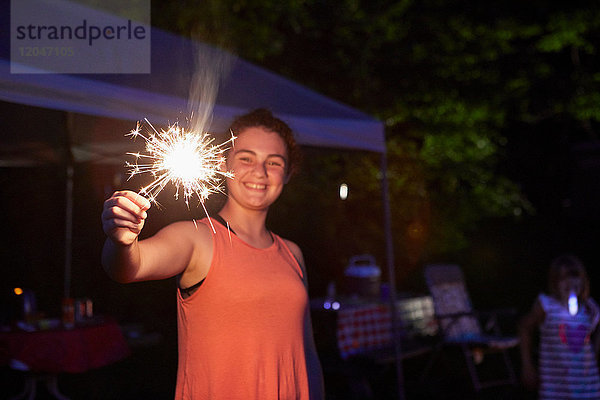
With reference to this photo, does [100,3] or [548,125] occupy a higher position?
[100,3]

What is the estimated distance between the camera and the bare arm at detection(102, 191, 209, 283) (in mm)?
1436

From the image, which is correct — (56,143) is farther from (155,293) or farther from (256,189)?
(256,189)

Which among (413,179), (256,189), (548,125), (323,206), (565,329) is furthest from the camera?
(548,125)

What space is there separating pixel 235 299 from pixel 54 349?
2.88m

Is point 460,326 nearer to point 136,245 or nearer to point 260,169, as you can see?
point 260,169

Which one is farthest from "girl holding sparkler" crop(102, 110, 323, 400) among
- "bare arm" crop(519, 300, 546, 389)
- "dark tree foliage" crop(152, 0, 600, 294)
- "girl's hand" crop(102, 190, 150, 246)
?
"dark tree foliage" crop(152, 0, 600, 294)

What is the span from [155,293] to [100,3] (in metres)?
Answer: 5.53

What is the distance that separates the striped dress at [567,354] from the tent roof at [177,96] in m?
1.85

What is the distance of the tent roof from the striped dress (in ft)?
6.06

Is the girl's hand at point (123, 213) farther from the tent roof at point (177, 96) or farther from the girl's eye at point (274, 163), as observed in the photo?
the tent roof at point (177, 96)

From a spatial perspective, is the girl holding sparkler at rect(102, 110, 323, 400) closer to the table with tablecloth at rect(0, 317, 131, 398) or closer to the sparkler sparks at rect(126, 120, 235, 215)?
the sparkler sparks at rect(126, 120, 235, 215)

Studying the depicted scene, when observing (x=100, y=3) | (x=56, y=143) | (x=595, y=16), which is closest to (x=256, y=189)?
(x=56, y=143)

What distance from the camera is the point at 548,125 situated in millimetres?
14445

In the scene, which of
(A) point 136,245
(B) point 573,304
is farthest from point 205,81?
(B) point 573,304
